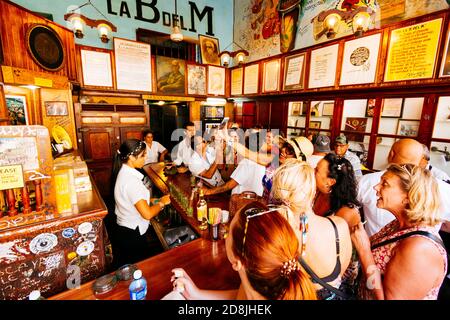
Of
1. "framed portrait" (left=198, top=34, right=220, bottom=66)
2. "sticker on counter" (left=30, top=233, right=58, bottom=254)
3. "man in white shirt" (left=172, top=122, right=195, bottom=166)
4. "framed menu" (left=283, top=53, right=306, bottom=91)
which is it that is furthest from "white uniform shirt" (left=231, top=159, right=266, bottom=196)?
"framed portrait" (left=198, top=34, right=220, bottom=66)

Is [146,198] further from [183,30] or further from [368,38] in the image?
[183,30]

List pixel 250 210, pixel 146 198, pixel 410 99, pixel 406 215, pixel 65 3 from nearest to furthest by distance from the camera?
1. pixel 250 210
2. pixel 406 215
3. pixel 146 198
4. pixel 410 99
5. pixel 65 3

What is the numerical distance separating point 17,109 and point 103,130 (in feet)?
6.56

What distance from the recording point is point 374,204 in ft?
6.77

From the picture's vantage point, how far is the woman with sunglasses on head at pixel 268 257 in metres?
0.74

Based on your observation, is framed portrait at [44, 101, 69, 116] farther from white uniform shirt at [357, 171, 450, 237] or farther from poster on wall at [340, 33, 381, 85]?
poster on wall at [340, 33, 381, 85]

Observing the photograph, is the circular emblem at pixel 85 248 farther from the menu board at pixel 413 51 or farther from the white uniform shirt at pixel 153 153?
the menu board at pixel 413 51

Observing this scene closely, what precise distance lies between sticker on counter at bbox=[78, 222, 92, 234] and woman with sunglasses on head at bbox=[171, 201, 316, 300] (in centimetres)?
145

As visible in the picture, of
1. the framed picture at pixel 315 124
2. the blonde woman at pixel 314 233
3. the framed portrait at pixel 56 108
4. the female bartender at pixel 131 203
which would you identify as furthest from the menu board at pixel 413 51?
the framed portrait at pixel 56 108

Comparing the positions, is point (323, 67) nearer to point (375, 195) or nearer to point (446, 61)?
point (446, 61)

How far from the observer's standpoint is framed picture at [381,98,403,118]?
4.38 meters

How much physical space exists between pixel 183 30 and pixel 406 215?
8328 millimetres

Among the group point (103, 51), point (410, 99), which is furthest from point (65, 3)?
point (410, 99)

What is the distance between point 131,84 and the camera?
618cm
